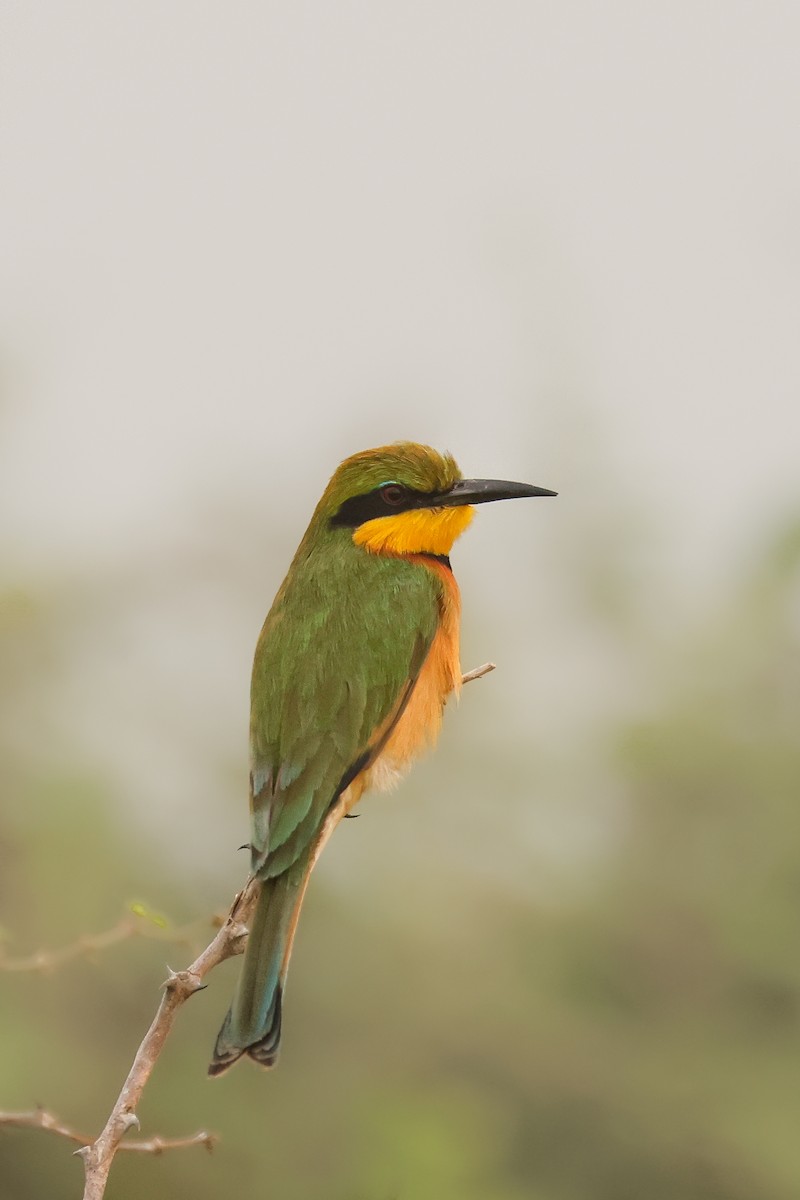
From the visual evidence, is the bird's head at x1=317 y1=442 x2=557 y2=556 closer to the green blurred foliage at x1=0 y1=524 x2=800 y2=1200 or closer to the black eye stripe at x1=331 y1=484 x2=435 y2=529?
the black eye stripe at x1=331 y1=484 x2=435 y2=529

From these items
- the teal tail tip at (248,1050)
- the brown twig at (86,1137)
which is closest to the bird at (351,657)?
the teal tail tip at (248,1050)

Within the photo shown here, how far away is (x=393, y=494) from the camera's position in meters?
2.79

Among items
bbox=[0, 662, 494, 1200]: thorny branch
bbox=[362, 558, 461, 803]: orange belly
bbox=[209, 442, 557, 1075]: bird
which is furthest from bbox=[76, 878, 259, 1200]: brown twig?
bbox=[362, 558, 461, 803]: orange belly

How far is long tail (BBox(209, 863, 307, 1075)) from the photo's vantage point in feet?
6.84

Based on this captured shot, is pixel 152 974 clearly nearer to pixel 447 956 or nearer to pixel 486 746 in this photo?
pixel 447 956

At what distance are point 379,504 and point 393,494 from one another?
0.04 meters

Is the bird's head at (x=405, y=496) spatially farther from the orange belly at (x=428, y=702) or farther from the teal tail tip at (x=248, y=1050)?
the teal tail tip at (x=248, y=1050)

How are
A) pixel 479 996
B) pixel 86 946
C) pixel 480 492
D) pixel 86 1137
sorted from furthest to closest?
1. pixel 479 996
2. pixel 480 492
3. pixel 86 946
4. pixel 86 1137

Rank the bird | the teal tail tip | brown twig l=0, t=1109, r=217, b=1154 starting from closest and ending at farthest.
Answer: brown twig l=0, t=1109, r=217, b=1154, the teal tail tip, the bird

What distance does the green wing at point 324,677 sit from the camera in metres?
2.42

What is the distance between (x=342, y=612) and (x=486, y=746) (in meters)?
1.83

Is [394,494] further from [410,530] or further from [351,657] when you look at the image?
[351,657]

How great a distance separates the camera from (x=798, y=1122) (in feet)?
13.4

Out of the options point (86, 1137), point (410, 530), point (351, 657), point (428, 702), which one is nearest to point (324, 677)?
point (351, 657)
